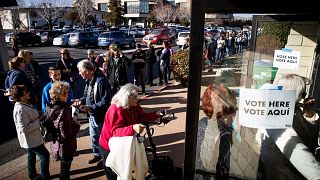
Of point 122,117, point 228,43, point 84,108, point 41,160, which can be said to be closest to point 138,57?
point 228,43

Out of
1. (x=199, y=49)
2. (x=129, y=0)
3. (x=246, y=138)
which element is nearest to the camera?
(x=199, y=49)

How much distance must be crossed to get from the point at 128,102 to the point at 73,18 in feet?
194

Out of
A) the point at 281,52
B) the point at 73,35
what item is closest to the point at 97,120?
the point at 281,52

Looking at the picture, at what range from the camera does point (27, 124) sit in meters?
3.93

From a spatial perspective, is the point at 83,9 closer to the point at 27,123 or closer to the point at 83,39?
the point at 83,39

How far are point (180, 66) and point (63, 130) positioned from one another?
7.00 metres

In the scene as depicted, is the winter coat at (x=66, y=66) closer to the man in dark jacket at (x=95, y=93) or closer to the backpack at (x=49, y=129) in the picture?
the man in dark jacket at (x=95, y=93)

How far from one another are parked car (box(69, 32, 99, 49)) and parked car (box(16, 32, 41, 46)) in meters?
4.64

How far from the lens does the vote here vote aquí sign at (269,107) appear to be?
2.45 meters

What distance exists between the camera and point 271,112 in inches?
96.7

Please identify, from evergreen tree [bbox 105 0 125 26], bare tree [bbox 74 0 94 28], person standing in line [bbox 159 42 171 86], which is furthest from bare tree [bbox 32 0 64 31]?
person standing in line [bbox 159 42 171 86]

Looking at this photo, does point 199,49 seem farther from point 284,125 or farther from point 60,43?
point 60,43

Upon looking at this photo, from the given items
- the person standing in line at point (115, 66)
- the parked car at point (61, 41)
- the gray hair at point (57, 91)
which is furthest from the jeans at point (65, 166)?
the parked car at point (61, 41)

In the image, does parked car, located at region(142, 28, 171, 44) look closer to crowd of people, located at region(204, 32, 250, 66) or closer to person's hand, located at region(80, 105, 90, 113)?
crowd of people, located at region(204, 32, 250, 66)
